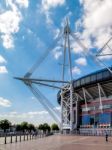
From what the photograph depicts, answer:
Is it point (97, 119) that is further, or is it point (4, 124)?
point (4, 124)

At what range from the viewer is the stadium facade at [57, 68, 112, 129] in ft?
275

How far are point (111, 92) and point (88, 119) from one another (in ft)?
44.1

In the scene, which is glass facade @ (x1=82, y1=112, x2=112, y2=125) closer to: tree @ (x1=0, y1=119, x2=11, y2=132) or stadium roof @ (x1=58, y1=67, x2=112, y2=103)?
stadium roof @ (x1=58, y1=67, x2=112, y2=103)

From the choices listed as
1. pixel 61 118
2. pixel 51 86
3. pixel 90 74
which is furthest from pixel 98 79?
pixel 61 118

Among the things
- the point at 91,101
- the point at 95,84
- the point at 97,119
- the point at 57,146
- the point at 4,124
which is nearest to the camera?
the point at 57,146

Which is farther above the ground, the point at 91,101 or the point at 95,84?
the point at 95,84

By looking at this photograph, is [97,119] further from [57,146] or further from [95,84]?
[57,146]

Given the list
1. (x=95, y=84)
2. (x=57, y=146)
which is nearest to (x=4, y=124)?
(x=95, y=84)

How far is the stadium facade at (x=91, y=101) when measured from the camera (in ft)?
275

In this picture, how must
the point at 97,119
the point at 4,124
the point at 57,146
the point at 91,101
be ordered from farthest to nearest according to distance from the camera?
the point at 4,124 < the point at 91,101 < the point at 97,119 < the point at 57,146

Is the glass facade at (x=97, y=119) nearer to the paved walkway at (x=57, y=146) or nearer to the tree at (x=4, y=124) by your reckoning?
the paved walkway at (x=57, y=146)

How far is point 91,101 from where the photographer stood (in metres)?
94.2

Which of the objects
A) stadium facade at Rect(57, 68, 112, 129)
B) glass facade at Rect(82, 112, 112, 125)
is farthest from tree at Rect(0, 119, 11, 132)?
glass facade at Rect(82, 112, 112, 125)

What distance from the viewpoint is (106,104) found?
8794 cm
